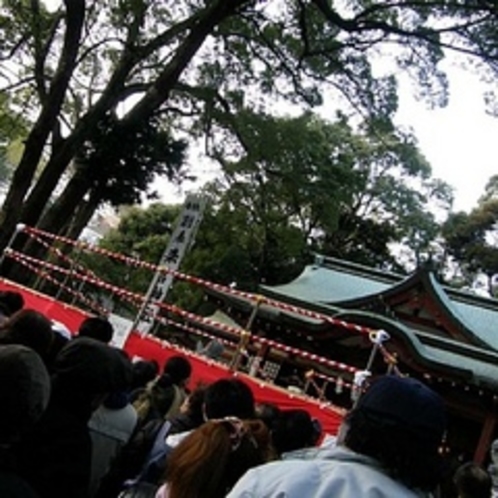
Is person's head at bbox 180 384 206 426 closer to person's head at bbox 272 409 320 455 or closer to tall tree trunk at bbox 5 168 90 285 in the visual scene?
person's head at bbox 272 409 320 455

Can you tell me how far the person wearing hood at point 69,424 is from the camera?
2244mm

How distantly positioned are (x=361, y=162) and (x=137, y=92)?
19710 millimetres

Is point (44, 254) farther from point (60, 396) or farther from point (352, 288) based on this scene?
point (60, 396)

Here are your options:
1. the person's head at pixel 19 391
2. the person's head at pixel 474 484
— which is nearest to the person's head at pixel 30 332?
the person's head at pixel 19 391

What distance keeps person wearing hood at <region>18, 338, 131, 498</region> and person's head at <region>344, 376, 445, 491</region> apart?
3.60 feet

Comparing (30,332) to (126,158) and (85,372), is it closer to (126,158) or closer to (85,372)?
(85,372)

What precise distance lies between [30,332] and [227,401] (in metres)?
0.99

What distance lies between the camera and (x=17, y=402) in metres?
1.68

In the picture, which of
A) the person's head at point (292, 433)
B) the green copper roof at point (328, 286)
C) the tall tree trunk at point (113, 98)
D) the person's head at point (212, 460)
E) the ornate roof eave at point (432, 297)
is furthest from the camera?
the green copper roof at point (328, 286)

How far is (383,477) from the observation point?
1612 mm

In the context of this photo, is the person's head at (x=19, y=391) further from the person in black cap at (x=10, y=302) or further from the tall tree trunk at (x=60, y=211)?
the tall tree trunk at (x=60, y=211)

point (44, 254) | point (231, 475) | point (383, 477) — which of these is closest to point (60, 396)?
point (231, 475)

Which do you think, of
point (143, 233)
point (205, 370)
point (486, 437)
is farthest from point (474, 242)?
point (205, 370)

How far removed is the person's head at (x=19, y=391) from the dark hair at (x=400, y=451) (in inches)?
33.7
